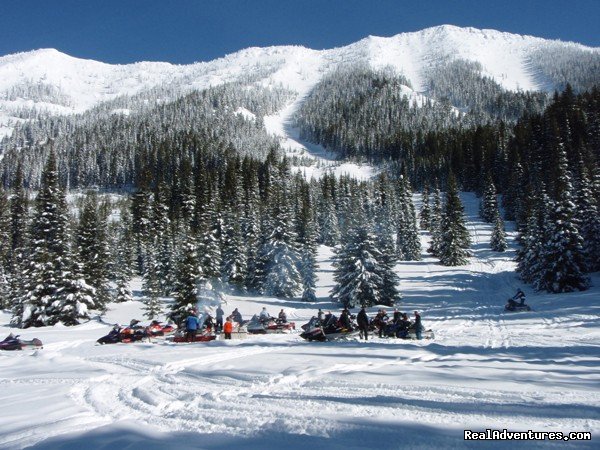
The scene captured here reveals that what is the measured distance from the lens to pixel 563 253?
3447cm

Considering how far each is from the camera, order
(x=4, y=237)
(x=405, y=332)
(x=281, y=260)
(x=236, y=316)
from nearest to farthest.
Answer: (x=405, y=332) < (x=236, y=316) < (x=281, y=260) < (x=4, y=237)

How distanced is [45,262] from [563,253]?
39.8 metres

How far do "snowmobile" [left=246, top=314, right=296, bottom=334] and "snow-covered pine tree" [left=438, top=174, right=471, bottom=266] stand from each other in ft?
135

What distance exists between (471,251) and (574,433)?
2587 inches

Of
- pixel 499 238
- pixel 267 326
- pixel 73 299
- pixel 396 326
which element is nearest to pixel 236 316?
pixel 267 326

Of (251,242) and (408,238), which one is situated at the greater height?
(408,238)

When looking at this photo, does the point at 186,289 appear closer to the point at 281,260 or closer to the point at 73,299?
the point at 73,299

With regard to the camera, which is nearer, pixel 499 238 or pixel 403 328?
pixel 403 328

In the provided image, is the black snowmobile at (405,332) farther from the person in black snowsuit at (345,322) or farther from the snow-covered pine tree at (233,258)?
the snow-covered pine tree at (233,258)

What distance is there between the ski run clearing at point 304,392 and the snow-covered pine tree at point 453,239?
135ft

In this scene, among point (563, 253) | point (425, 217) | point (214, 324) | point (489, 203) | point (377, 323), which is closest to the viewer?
point (377, 323)

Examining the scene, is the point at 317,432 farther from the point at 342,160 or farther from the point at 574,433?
the point at 342,160

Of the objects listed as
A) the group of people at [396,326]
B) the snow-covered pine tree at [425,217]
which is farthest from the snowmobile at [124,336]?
the snow-covered pine tree at [425,217]

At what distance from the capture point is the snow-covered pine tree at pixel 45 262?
32781 mm
